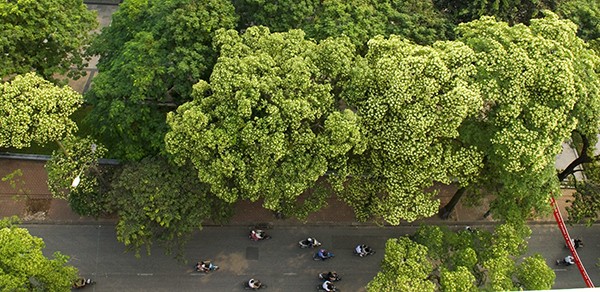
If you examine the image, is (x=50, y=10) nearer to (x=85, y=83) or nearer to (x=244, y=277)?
(x=85, y=83)

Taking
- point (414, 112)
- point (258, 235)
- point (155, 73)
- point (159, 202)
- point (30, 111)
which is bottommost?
point (258, 235)

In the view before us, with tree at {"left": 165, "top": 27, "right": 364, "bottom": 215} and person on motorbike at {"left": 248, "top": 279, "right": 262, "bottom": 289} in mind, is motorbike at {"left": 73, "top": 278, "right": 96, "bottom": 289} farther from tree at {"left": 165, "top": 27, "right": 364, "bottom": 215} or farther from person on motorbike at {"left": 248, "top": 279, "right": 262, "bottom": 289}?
tree at {"left": 165, "top": 27, "right": 364, "bottom": 215}

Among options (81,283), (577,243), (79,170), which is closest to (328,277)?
(81,283)

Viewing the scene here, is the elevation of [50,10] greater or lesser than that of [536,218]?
greater

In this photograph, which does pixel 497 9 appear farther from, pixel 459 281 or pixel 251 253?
pixel 251 253

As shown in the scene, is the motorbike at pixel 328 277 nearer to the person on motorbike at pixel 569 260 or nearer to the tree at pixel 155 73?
the tree at pixel 155 73

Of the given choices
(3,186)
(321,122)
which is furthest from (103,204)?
(321,122)

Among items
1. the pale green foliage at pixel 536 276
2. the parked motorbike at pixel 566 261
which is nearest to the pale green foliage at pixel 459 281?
the pale green foliage at pixel 536 276
